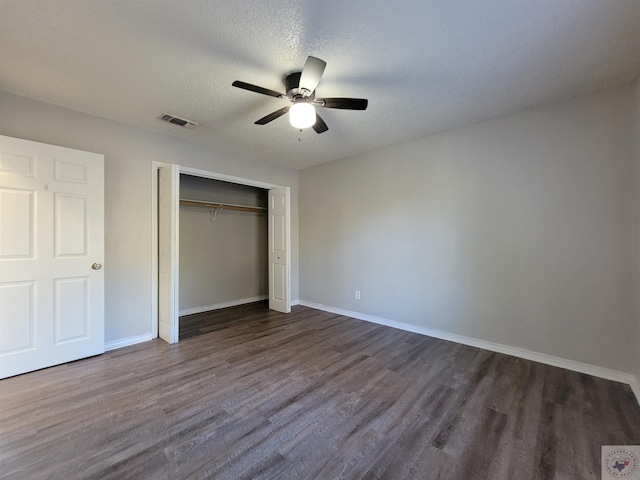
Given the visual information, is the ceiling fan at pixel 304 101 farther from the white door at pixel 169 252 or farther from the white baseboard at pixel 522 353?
the white baseboard at pixel 522 353

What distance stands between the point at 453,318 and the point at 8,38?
4.68 meters

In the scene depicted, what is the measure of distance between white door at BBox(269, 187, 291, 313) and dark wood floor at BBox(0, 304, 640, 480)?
163 cm

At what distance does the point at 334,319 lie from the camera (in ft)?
13.9

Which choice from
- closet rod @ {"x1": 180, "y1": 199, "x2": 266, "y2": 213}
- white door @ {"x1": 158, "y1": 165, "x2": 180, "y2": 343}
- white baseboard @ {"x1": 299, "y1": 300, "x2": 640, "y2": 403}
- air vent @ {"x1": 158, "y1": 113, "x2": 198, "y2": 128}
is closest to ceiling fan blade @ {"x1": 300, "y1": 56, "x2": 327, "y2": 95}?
air vent @ {"x1": 158, "y1": 113, "x2": 198, "y2": 128}

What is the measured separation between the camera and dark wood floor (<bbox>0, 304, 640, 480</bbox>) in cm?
150

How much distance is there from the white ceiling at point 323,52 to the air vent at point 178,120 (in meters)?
0.14

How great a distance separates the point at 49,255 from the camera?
2.60 meters

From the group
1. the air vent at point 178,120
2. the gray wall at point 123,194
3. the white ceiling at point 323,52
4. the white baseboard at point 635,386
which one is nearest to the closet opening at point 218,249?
the gray wall at point 123,194

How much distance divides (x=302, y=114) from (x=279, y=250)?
9.45 feet

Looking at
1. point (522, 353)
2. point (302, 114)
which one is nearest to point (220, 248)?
point (302, 114)

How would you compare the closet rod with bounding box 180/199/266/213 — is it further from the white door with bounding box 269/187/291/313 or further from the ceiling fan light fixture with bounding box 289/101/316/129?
the ceiling fan light fixture with bounding box 289/101/316/129

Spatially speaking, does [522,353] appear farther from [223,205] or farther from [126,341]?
[223,205]

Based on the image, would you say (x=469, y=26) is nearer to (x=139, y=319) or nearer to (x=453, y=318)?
(x=453, y=318)

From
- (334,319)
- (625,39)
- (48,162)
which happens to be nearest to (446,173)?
(625,39)
